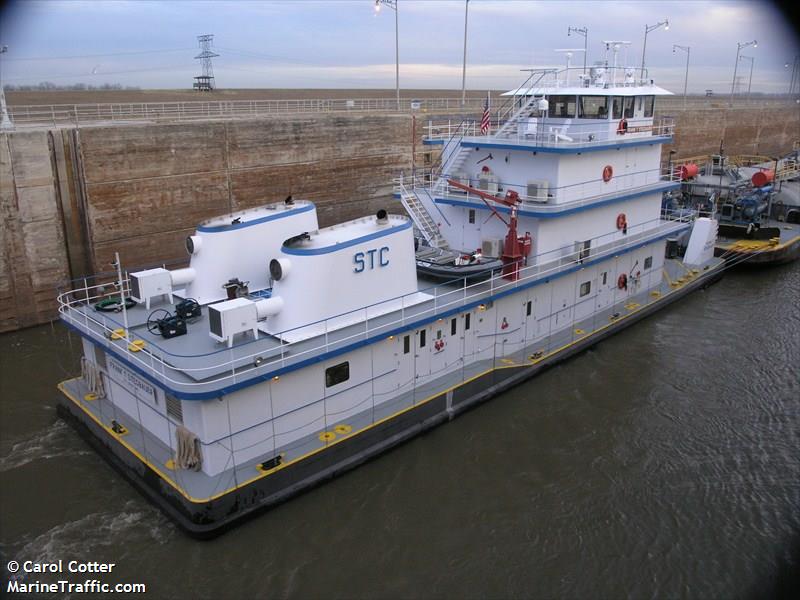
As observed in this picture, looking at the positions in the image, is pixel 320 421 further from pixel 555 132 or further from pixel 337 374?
pixel 555 132

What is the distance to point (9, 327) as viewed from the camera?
787 inches

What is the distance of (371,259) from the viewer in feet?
43.2

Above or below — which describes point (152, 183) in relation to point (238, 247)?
above

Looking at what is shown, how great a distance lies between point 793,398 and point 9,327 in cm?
2298

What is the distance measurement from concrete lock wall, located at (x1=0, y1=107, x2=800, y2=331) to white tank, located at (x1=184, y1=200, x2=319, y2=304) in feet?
29.4

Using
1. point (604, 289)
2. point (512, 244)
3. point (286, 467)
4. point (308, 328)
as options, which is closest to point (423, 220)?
point (512, 244)

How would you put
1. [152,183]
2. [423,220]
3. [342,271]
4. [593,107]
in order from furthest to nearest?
1. [152,183]
2. [423,220]
3. [593,107]
4. [342,271]

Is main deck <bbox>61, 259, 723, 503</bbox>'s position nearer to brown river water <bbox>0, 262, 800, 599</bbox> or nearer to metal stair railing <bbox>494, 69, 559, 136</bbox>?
brown river water <bbox>0, 262, 800, 599</bbox>

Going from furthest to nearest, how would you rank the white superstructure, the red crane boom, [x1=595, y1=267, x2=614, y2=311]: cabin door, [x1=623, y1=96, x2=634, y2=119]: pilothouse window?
[x1=595, y1=267, x2=614, y2=311]: cabin door, [x1=623, y1=96, x2=634, y2=119]: pilothouse window, the red crane boom, the white superstructure

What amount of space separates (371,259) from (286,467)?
179 inches

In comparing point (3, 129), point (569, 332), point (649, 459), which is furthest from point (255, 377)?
point (3, 129)

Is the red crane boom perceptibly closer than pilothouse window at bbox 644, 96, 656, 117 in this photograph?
Yes

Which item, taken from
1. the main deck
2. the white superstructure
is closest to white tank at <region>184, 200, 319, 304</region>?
the white superstructure

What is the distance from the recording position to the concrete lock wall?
1995cm
